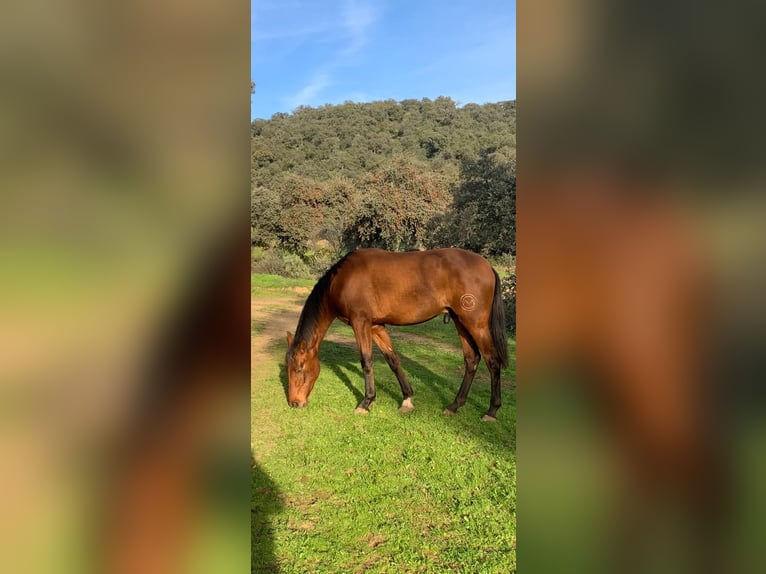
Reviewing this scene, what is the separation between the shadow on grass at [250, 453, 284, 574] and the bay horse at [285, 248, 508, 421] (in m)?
1.79

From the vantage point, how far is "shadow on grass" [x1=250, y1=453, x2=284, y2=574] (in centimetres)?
270

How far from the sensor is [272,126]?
38969 mm

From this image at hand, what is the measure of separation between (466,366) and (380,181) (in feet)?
62.8

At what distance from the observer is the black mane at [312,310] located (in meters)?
5.66

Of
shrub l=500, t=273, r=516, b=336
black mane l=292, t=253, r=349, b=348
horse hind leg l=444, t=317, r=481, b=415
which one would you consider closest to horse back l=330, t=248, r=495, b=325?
black mane l=292, t=253, r=349, b=348

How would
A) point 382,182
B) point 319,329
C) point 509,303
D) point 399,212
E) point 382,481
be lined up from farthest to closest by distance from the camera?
point 382,182
point 399,212
point 509,303
point 319,329
point 382,481

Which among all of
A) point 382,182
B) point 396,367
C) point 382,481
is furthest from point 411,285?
point 382,182

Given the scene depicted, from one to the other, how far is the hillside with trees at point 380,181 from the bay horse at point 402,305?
183 centimetres

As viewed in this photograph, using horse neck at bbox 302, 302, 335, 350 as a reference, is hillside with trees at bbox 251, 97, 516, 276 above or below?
above

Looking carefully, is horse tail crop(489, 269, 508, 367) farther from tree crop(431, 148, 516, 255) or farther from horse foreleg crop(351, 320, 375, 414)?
tree crop(431, 148, 516, 255)

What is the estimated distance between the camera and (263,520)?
10.4 feet

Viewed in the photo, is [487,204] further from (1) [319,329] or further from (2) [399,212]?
(2) [399,212]
